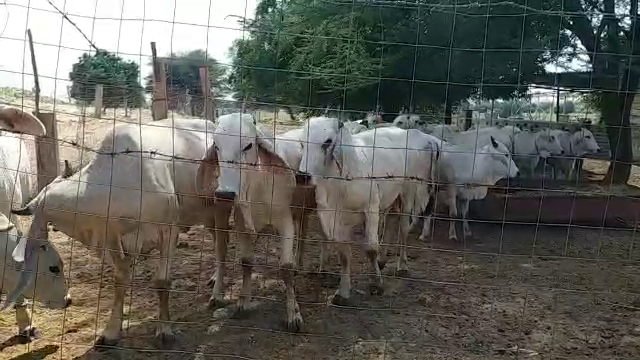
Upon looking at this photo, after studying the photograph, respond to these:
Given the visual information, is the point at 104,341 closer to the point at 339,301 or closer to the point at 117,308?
the point at 117,308

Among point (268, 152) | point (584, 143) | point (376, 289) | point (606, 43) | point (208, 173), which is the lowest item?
point (376, 289)

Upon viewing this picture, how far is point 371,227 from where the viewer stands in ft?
21.7

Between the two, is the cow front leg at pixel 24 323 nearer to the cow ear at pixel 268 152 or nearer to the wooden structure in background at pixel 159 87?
the cow ear at pixel 268 152

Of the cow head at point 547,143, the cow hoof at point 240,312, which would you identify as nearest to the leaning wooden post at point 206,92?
the cow hoof at point 240,312

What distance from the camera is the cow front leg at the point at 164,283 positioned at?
5363mm

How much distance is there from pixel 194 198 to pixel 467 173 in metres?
Answer: 5.12

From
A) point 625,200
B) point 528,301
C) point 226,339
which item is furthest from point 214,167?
point 625,200

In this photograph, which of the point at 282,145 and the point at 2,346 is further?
the point at 282,145

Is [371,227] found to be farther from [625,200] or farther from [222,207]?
[625,200]

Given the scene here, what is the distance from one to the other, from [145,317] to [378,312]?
2.19 meters

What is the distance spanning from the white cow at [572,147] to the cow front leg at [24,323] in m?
11.5

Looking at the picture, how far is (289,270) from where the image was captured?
5805 millimetres

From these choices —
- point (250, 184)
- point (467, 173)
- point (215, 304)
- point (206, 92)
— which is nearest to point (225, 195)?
point (250, 184)

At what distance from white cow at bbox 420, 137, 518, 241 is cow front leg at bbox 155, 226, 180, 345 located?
501 centimetres
